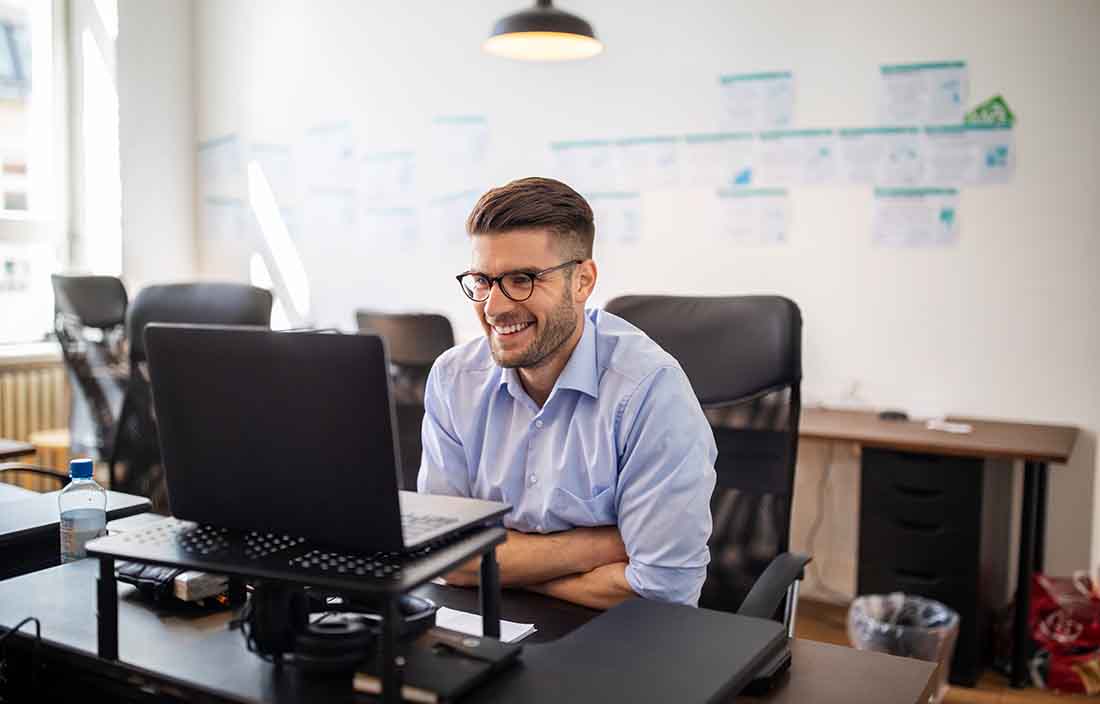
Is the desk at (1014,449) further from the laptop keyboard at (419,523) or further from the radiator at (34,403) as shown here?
the radiator at (34,403)

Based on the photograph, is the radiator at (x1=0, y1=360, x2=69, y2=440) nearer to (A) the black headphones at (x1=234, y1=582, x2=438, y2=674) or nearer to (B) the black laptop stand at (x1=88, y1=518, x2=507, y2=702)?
(B) the black laptop stand at (x1=88, y1=518, x2=507, y2=702)

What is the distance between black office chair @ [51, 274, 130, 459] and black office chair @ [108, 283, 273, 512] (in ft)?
0.92

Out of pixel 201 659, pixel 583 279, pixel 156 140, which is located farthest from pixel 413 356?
pixel 156 140

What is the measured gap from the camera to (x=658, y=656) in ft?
3.07

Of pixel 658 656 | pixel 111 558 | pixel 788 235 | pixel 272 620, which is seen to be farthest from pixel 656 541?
pixel 788 235

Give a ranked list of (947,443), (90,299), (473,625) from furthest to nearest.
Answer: (90,299)
(947,443)
(473,625)

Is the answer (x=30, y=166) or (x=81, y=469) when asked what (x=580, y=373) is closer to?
(x=81, y=469)

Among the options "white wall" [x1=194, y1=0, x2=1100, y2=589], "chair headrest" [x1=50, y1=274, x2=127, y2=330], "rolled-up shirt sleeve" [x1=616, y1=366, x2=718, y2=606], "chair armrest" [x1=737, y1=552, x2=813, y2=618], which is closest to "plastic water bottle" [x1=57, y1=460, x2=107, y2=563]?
"rolled-up shirt sleeve" [x1=616, y1=366, x2=718, y2=606]

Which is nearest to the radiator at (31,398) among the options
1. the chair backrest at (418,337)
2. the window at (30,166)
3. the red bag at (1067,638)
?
the window at (30,166)

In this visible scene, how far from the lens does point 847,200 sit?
341 centimetres

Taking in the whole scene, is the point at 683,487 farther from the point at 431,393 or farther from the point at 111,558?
the point at 111,558

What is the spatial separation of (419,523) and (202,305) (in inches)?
87.0

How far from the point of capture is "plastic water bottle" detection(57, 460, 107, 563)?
60.4 inches

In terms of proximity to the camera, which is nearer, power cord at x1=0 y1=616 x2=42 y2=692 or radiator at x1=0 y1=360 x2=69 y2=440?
power cord at x1=0 y1=616 x2=42 y2=692
